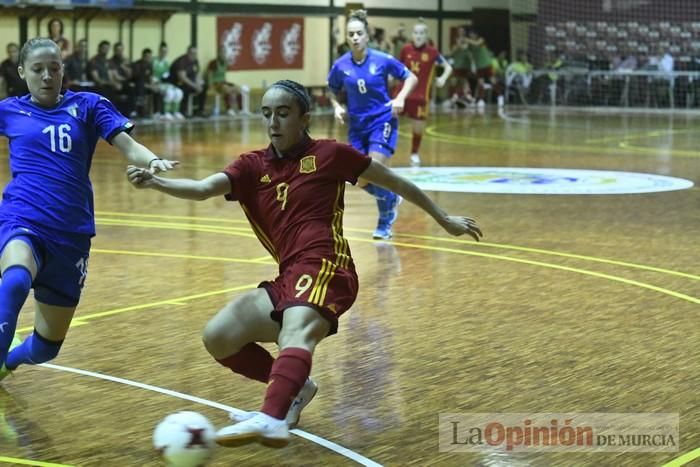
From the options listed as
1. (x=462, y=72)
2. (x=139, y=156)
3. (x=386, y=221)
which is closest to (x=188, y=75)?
(x=462, y=72)

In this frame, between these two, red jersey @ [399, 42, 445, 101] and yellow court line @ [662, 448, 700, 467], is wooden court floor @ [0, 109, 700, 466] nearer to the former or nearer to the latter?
yellow court line @ [662, 448, 700, 467]

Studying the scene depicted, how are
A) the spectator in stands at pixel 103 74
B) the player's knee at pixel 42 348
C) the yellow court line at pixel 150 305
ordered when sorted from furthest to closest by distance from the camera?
the spectator in stands at pixel 103 74, the yellow court line at pixel 150 305, the player's knee at pixel 42 348

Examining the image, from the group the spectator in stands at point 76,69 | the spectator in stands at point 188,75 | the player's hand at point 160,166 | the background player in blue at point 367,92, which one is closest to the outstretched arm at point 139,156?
the player's hand at point 160,166

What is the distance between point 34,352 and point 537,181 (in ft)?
35.1

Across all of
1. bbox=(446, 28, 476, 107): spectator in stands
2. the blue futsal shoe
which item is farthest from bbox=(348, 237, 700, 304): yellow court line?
bbox=(446, 28, 476, 107): spectator in stands

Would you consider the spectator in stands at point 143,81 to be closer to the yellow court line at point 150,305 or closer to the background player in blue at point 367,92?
the background player in blue at point 367,92

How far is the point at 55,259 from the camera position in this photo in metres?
5.46

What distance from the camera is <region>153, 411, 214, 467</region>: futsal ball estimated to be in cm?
423

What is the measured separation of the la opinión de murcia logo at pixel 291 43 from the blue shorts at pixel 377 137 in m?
21.0

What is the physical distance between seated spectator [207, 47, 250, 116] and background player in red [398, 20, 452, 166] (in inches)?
402

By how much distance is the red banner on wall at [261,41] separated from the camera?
3020 centimetres

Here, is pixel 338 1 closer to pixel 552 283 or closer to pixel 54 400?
pixel 552 283

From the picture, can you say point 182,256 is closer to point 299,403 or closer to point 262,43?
point 299,403

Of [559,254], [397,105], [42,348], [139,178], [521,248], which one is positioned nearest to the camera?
[139,178]
